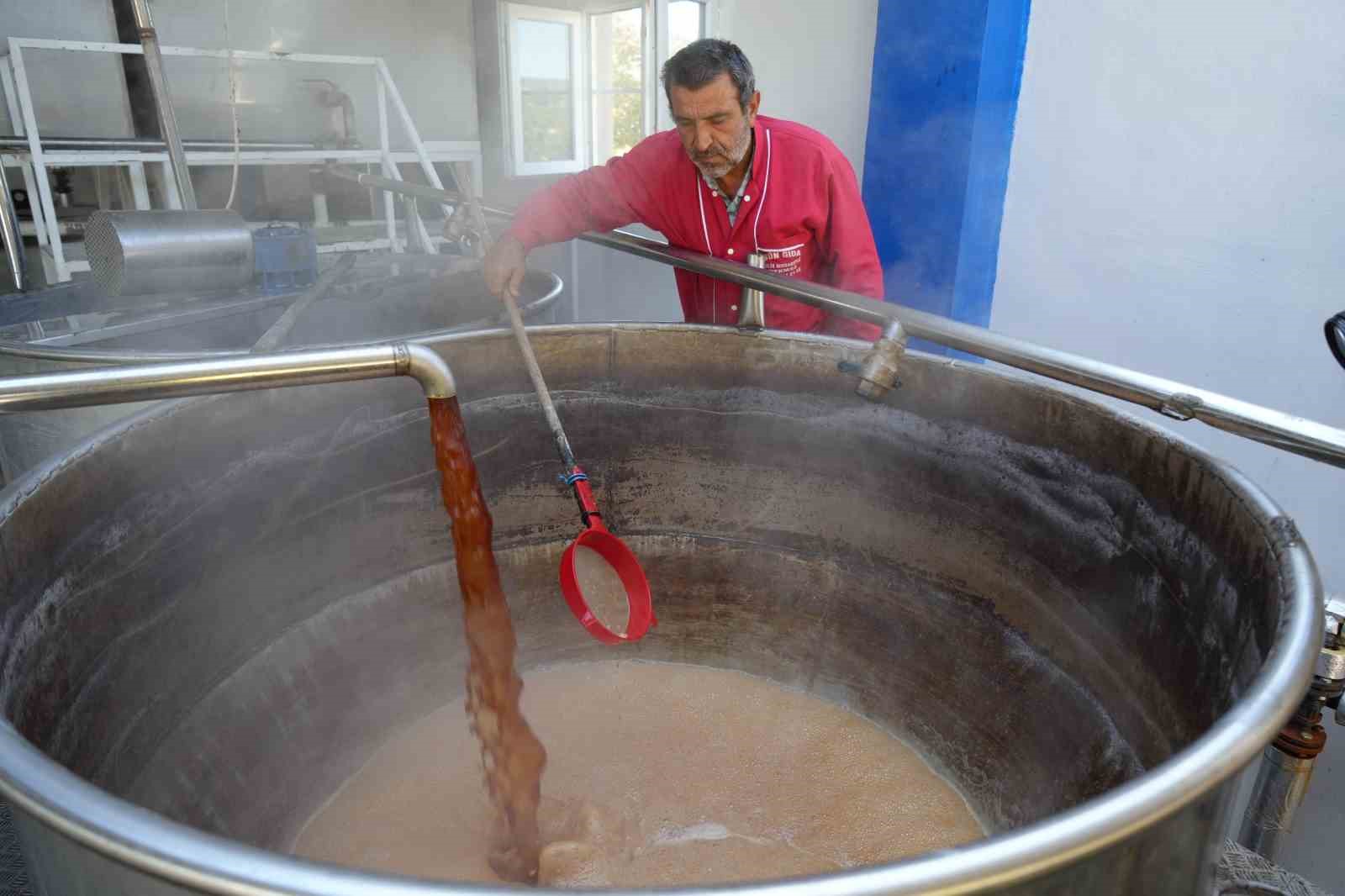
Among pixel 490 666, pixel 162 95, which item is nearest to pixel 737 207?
pixel 490 666

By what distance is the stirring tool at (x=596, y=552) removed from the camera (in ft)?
5.38

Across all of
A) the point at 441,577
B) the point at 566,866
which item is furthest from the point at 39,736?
the point at 441,577

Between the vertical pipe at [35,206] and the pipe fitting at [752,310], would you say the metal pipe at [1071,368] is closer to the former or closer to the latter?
the pipe fitting at [752,310]

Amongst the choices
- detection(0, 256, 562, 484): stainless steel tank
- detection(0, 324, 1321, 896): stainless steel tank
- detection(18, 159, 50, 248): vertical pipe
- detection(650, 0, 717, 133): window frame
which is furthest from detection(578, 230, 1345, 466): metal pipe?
detection(18, 159, 50, 248): vertical pipe

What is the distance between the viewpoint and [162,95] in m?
2.61

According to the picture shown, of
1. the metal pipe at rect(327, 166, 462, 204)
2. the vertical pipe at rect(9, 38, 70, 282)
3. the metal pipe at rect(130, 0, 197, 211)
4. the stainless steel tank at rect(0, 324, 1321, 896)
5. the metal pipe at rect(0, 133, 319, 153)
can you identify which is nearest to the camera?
the stainless steel tank at rect(0, 324, 1321, 896)

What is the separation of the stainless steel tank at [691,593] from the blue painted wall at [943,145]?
3.95 feet

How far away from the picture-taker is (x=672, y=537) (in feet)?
7.13

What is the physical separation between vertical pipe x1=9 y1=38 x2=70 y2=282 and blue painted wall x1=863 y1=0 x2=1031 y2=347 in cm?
316

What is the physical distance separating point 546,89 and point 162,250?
4.41 m

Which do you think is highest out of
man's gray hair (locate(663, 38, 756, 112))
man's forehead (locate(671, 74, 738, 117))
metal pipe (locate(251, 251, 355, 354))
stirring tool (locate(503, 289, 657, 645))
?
man's gray hair (locate(663, 38, 756, 112))

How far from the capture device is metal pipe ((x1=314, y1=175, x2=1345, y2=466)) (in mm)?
1084

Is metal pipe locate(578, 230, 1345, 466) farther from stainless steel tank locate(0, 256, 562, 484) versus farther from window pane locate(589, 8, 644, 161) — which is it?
window pane locate(589, 8, 644, 161)

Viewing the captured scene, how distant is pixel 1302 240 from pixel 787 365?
136cm
